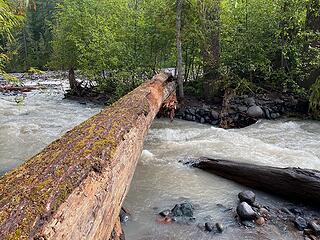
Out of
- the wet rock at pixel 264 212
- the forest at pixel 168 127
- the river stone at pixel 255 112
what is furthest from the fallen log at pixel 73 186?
the river stone at pixel 255 112

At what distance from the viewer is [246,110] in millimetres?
10164

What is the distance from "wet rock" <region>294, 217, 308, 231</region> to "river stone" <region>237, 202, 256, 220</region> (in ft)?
1.66

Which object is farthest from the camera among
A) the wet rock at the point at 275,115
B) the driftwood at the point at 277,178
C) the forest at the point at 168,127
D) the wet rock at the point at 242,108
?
the wet rock at the point at 242,108

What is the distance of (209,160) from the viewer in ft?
18.7

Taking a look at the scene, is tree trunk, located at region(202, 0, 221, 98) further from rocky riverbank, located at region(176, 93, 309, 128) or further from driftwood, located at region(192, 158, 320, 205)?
driftwood, located at region(192, 158, 320, 205)

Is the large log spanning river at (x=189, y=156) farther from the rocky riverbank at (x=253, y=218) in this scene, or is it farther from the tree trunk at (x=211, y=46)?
the tree trunk at (x=211, y=46)

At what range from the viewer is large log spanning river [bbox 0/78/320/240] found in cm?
396

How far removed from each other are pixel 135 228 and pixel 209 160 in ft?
7.17

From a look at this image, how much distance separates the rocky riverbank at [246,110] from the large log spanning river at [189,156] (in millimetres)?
553

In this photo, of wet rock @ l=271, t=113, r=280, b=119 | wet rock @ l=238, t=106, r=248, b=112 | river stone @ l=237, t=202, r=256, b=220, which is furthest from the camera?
wet rock @ l=238, t=106, r=248, b=112

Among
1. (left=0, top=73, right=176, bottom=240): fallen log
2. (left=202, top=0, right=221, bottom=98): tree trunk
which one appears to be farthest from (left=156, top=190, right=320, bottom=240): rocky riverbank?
(left=202, top=0, right=221, bottom=98): tree trunk

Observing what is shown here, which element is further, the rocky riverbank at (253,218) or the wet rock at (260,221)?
the wet rock at (260,221)

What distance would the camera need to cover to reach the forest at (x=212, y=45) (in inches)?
406

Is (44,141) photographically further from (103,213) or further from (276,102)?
(276,102)
